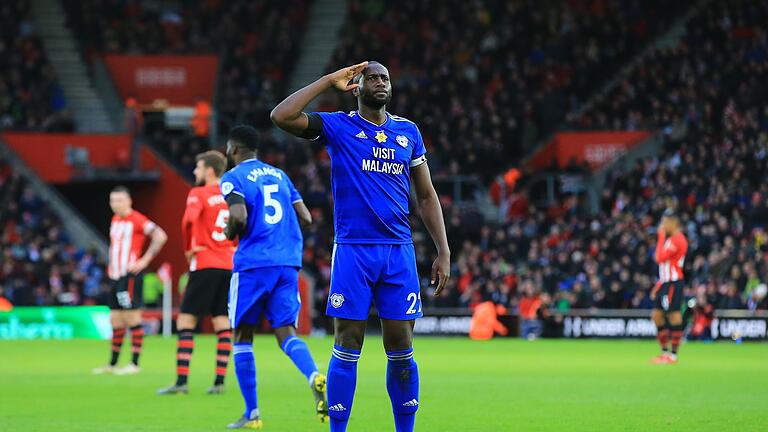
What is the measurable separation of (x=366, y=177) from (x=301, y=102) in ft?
2.17

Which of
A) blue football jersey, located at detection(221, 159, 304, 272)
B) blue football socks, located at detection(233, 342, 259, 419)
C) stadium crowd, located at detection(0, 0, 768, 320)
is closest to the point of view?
blue football socks, located at detection(233, 342, 259, 419)

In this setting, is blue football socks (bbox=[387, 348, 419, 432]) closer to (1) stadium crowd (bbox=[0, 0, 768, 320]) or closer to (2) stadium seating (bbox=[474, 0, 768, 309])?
(2) stadium seating (bbox=[474, 0, 768, 309])

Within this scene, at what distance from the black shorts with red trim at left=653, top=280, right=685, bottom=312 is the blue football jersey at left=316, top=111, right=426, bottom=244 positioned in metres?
12.6

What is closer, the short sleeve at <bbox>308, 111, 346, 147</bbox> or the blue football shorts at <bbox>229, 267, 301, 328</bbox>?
the short sleeve at <bbox>308, 111, 346, 147</bbox>

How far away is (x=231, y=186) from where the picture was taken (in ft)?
36.1

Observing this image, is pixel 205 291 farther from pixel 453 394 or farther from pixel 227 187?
pixel 227 187

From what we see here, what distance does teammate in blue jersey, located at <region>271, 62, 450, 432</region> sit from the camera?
8602 millimetres

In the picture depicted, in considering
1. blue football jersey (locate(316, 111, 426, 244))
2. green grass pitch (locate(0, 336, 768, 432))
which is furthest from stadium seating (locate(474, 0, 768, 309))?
blue football jersey (locate(316, 111, 426, 244))

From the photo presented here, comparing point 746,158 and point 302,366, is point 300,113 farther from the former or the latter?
point 746,158

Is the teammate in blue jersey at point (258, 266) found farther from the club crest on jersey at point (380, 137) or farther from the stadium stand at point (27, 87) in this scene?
the stadium stand at point (27, 87)

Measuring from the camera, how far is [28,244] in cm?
3438

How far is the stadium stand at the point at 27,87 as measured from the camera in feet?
125

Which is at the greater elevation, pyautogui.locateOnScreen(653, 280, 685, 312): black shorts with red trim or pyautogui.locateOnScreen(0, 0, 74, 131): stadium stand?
pyautogui.locateOnScreen(0, 0, 74, 131): stadium stand

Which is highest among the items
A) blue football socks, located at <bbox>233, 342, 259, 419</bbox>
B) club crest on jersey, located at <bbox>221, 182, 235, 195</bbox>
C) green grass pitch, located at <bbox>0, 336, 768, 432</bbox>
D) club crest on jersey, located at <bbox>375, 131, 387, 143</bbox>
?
club crest on jersey, located at <bbox>375, 131, 387, 143</bbox>
